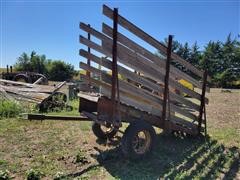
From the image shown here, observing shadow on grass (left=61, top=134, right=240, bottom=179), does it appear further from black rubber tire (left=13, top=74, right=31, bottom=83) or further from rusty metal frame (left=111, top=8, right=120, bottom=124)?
black rubber tire (left=13, top=74, right=31, bottom=83)

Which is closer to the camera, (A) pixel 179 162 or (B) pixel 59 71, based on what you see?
(A) pixel 179 162

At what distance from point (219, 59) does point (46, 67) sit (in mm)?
30161

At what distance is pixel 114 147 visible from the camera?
5660mm

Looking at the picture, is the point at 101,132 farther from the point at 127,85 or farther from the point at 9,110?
the point at 9,110

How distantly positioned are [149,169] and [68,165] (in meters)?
1.44

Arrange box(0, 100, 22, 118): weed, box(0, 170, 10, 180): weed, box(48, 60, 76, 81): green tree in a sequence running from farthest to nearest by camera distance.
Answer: box(48, 60, 76, 81): green tree, box(0, 100, 22, 118): weed, box(0, 170, 10, 180): weed

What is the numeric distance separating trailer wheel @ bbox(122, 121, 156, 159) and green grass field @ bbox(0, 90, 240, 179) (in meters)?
0.18

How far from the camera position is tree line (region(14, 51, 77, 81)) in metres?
36.3

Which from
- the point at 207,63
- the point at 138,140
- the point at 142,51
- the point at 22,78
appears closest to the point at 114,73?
the point at 142,51

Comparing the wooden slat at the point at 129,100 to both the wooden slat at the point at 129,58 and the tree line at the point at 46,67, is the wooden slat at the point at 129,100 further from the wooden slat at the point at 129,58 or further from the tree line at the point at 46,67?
the tree line at the point at 46,67

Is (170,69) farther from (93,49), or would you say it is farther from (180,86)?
(93,49)

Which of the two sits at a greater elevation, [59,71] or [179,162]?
[59,71]

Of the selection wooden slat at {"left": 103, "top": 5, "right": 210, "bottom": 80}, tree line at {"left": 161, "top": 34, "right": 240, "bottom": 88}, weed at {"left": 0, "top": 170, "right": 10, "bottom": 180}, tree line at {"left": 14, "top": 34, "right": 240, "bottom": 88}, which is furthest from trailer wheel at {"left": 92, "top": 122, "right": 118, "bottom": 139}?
tree line at {"left": 161, "top": 34, "right": 240, "bottom": 88}

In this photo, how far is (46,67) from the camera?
122 ft
